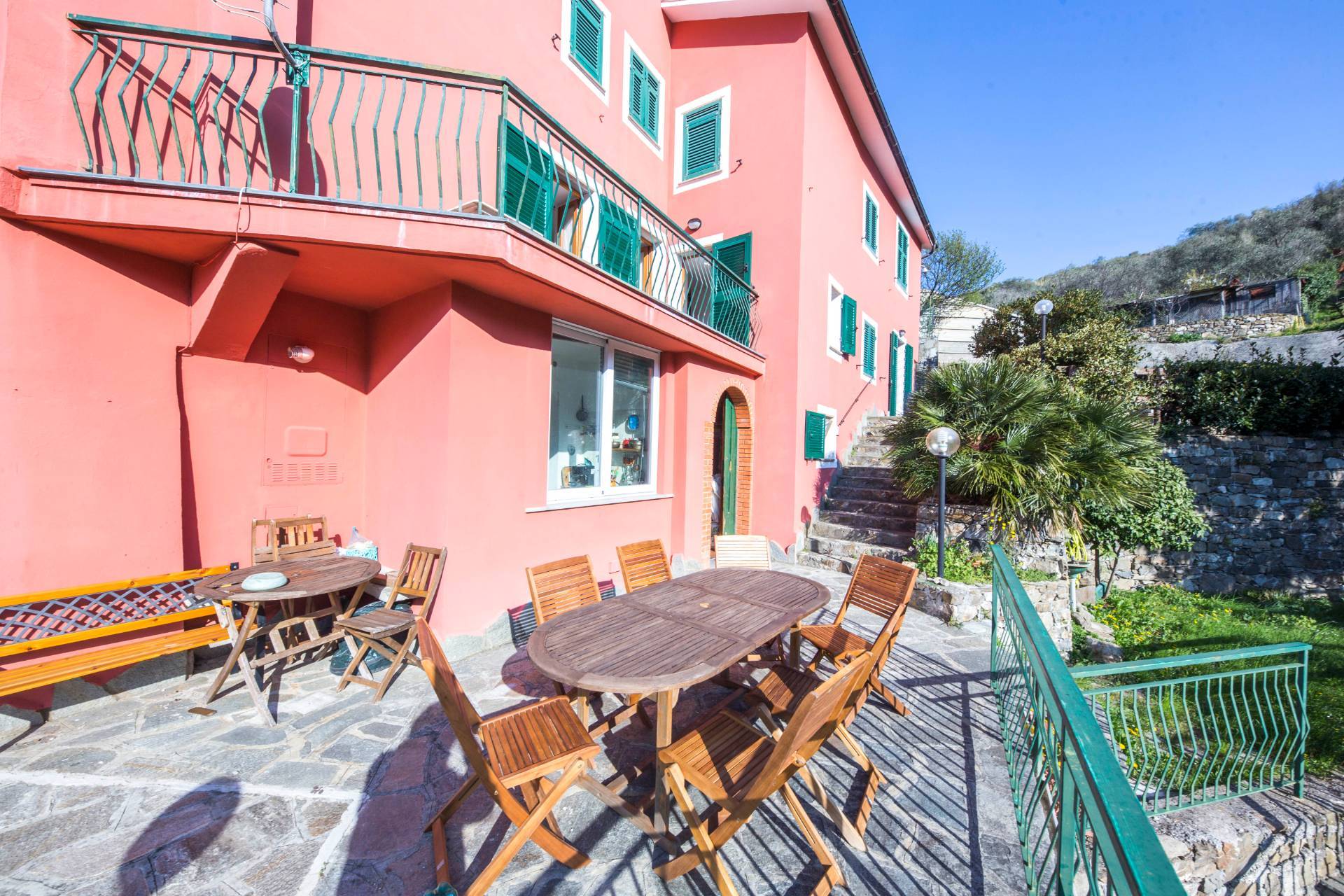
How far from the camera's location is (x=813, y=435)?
26.6 feet

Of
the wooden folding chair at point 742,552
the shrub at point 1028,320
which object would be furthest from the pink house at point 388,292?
the shrub at point 1028,320

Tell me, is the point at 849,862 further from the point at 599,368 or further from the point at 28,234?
the point at 28,234

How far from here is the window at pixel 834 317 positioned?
8945 millimetres

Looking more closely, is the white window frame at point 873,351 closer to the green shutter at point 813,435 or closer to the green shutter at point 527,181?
the green shutter at point 813,435

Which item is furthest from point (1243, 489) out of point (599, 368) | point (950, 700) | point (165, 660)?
point (165, 660)

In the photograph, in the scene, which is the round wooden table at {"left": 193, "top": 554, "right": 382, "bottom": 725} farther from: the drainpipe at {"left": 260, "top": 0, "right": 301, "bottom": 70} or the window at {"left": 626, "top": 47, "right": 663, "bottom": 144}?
the window at {"left": 626, "top": 47, "right": 663, "bottom": 144}

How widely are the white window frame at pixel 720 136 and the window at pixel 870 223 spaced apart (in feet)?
12.6

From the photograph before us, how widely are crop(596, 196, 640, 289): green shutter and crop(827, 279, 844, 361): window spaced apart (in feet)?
13.0

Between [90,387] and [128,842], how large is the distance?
9.27 feet

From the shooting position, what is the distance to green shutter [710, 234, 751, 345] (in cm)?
764

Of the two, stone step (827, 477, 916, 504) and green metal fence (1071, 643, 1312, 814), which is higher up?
stone step (827, 477, 916, 504)

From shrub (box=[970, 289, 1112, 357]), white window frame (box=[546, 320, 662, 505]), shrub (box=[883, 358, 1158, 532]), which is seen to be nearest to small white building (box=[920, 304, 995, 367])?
shrub (box=[970, 289, 1112, 357])

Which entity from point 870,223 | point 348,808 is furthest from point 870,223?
point 348,808

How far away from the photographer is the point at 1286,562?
8820mm
